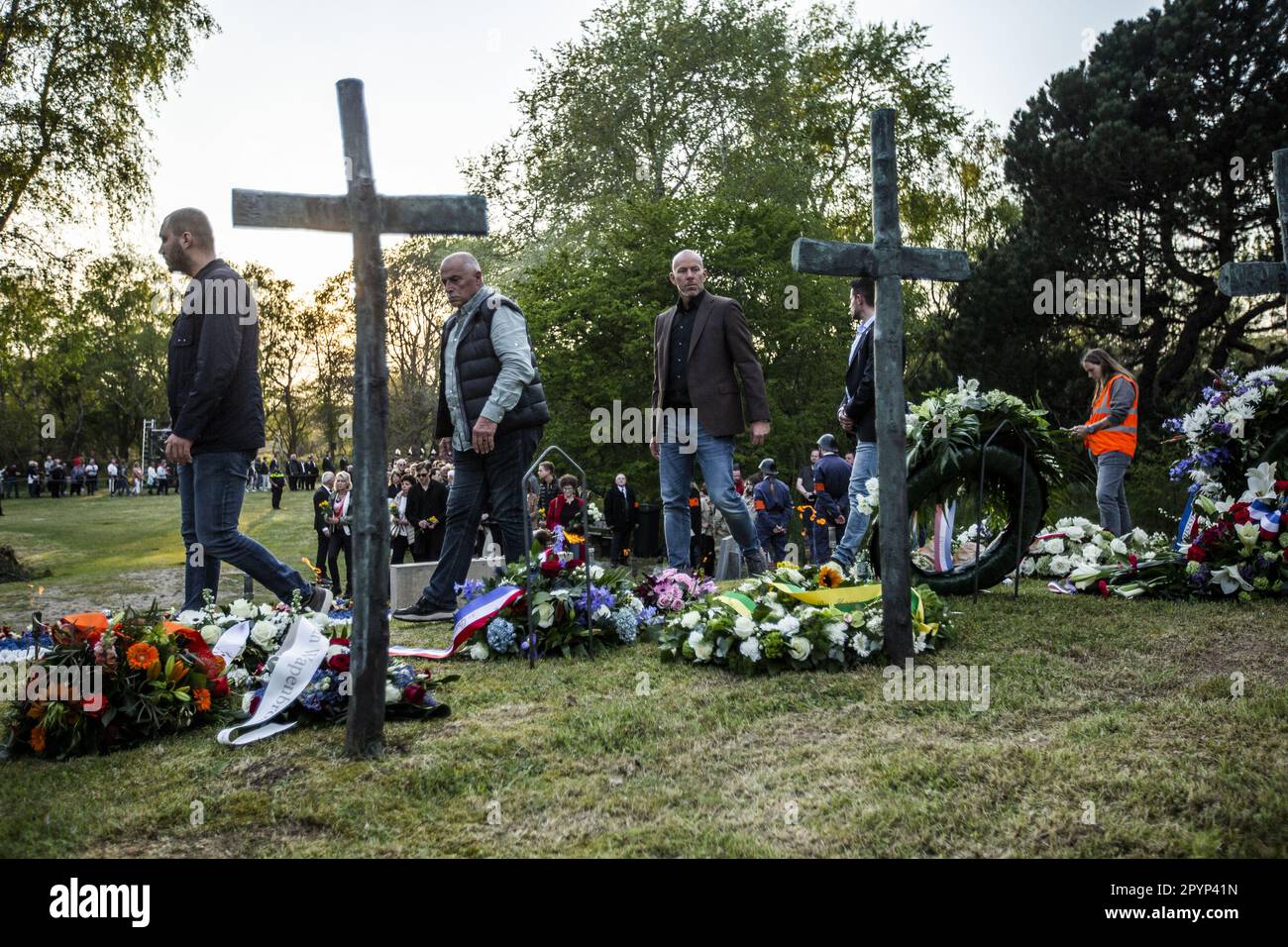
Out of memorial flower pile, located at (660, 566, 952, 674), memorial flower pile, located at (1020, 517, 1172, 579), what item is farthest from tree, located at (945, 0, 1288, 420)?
memorial flower pile, located at (660, 566, 952, 674)

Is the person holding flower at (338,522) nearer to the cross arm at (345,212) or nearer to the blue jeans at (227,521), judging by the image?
the blue jeans at (227,521)

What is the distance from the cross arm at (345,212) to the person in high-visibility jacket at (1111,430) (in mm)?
6316

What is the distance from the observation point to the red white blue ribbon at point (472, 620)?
5621mm

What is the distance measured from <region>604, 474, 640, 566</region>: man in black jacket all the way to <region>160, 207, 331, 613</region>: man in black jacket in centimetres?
1194

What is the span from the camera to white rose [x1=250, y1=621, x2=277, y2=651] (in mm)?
5246

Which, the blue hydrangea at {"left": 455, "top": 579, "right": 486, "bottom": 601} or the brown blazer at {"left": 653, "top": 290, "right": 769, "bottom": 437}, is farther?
the brown blazer at {"left": 653, "top": 290, "right": 769, "bottom": 437}

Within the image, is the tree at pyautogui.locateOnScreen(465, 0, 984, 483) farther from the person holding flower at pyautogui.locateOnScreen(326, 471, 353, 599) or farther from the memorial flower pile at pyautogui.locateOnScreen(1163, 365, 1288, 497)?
the memorial flower pile at pyautogui.locateOnScreen(1163, 365, 1288, 497)

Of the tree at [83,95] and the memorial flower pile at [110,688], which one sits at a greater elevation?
the tree at [83,95]

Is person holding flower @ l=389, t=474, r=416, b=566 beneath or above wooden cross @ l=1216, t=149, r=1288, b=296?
beneath

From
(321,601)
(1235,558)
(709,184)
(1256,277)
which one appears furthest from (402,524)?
(709,184)

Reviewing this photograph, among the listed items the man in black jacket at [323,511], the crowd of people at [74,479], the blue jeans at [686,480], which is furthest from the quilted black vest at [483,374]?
the crowd of people at [74,479]

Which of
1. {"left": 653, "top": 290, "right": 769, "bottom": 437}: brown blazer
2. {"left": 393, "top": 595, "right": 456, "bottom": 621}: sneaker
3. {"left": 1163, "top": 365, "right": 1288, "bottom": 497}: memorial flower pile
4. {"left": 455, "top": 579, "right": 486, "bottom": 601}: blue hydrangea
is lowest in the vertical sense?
{"left": 393, "top": 595, "right": 456, "bottom": 621}: sneaker

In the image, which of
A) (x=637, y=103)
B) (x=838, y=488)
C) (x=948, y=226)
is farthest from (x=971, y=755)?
(x=948, y=226)

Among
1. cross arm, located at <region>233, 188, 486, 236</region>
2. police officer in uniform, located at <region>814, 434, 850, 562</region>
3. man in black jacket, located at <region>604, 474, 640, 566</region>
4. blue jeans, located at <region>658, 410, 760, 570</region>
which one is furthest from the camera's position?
man in black jacket, located at <region>604, 474, 640, 566</region>
